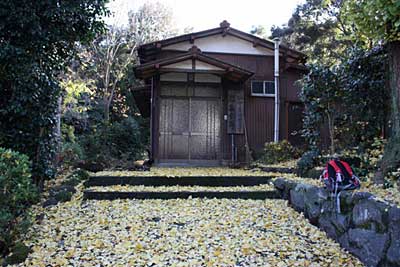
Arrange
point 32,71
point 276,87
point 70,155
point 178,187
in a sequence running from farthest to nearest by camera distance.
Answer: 1. point 276,87
2. point 70,155
3. point 178,187
4. point 32,71

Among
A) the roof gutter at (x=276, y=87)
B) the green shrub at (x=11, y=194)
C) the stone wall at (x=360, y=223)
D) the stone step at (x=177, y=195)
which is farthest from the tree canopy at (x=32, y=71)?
the roof gutter at (x=276, y=87)

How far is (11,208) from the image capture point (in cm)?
347

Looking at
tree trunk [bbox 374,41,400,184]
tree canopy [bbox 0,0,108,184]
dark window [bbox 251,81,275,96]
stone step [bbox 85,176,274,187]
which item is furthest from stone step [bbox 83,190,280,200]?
dark window [bbox 251,81,275,96]

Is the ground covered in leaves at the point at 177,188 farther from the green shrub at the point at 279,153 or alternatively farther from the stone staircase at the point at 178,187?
the green shrub at the point at 279,153

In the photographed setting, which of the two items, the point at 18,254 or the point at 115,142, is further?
the point at 115,142

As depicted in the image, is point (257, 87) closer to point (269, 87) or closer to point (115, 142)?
point (269, 87)

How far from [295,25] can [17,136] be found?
15.9 meters

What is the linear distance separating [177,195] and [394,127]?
3.30 meters

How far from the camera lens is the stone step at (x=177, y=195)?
546cm

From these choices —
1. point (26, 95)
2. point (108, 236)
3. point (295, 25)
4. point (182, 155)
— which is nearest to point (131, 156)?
point (182, 155)

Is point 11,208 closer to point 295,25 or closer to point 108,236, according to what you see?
point 108,236

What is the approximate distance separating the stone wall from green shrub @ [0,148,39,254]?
10.7 ft

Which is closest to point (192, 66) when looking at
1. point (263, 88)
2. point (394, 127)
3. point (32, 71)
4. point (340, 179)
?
point (263, 88)

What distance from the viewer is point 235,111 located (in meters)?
9.82
